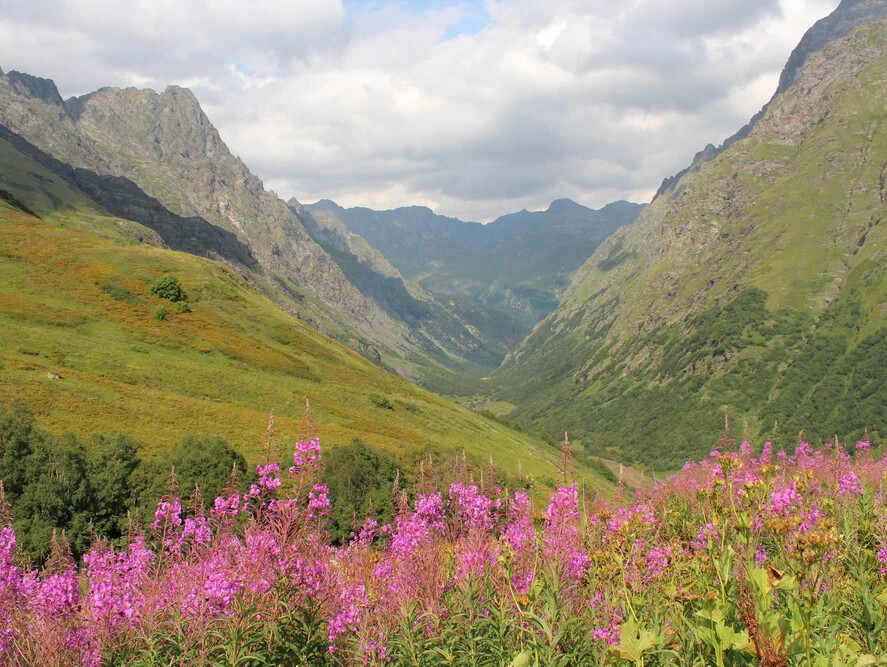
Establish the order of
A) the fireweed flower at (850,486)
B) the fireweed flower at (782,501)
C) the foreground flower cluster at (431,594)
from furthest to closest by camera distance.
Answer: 1. the fireweed flower at (850,486)
2. the fireweed flower at (782,501)
3. the foreground flower cluster at (431,594)

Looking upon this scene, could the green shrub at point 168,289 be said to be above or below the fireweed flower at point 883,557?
above

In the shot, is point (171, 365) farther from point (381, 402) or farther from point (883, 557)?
point (883, 557)

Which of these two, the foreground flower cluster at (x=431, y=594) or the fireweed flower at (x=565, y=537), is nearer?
the foreground flower cluster at (x=431, y=594)

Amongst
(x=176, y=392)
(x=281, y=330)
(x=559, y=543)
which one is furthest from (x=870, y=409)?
(x=559, y=543)

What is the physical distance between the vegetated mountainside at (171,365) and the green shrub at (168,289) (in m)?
1.60

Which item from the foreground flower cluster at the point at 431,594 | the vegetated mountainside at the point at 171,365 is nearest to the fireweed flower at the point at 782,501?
the foreground flower cluster at the point at 431,594

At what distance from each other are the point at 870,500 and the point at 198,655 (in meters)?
11.2

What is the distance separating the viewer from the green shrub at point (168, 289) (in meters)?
79.2

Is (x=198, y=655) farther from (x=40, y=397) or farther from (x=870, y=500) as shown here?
(x=40, y=397)

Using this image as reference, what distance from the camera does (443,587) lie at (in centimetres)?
785

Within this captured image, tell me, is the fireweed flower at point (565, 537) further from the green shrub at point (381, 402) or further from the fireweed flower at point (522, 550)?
the green shrub at point (381, 402)

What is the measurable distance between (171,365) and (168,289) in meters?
23.9

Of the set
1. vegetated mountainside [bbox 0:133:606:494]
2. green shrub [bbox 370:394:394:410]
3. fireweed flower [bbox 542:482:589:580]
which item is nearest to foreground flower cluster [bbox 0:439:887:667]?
→ fireweed flower [bbox 542:482:589:580]

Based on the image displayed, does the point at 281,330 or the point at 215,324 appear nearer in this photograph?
the point at 215,324
